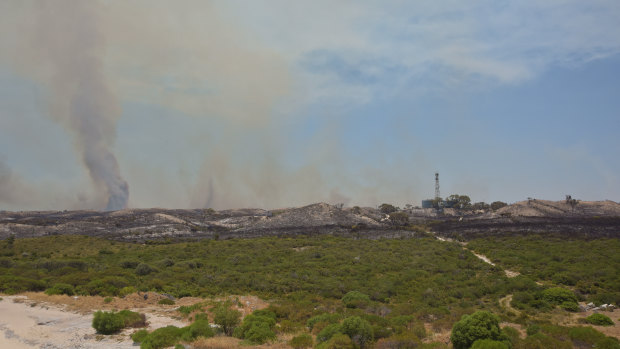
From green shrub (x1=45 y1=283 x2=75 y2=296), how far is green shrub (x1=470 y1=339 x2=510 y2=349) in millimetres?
31176

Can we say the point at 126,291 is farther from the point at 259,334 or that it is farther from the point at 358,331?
the point at 358,331

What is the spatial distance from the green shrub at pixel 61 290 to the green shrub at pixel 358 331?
25669 mm

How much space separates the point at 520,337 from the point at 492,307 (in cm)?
920

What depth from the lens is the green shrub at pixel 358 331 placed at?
16.6 m

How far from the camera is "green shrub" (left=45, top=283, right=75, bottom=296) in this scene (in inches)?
1205

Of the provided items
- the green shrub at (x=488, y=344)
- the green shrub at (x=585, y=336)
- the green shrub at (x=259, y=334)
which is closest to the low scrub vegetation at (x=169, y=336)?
the green shrub at (x=259, y=334)

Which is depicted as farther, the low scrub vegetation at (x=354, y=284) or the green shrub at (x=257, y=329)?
the green shrub at (x=257, y=329)

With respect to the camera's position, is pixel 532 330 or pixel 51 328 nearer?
pixel 532 330

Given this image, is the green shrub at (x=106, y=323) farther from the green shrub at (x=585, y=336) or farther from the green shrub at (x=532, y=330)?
the green shrub at (x=585, y=336)

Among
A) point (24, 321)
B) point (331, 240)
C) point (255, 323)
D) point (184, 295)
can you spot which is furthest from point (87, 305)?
point (331, 240)

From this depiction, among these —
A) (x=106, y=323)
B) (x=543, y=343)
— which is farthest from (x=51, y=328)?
(x=543, y=343)

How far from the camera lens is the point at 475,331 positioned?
619 inches

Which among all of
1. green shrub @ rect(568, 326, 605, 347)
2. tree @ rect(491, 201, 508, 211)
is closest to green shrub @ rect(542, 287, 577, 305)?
green shrub @ rect(568, 326, 605, 347)

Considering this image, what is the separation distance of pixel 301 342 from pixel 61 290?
2509cm
